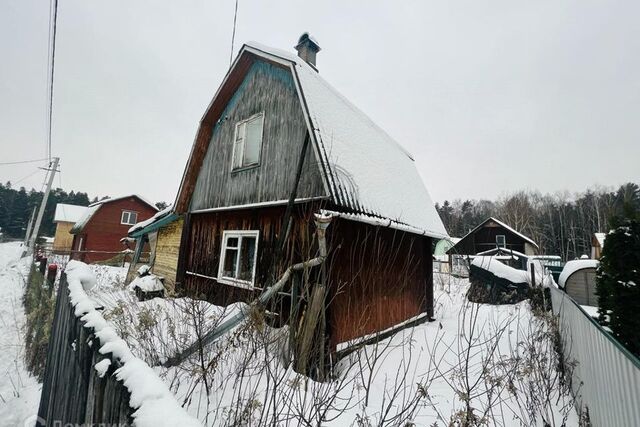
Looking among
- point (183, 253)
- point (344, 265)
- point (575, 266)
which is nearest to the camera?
point (344, 265)

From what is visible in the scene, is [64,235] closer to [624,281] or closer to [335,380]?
[335,380]

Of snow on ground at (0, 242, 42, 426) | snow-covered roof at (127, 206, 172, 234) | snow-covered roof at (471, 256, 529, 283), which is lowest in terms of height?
snow on ground at (0, 242, 42, 426)

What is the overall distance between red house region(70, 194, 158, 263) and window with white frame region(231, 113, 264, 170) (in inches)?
964

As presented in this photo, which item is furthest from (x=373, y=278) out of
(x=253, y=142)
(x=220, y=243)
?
(x=253, y=142)

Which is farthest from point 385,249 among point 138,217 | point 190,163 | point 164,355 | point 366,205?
point 138,217

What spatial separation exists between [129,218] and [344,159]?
100 ft

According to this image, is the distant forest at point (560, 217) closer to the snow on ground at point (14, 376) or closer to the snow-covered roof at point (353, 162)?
the snow-covered roof at point (353, 162)

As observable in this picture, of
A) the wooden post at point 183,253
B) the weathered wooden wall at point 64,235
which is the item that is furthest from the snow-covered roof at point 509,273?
the weathered wooden wall at point 64,235

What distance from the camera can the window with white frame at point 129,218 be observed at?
28.7 m

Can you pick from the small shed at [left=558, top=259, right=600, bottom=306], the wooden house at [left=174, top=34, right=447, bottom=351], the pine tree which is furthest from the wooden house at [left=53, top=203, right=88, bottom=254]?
the small shed at [left=558, top=259, right=600, bottom=306]

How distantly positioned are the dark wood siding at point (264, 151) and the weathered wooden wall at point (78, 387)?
3.85 m

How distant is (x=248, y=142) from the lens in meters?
7.69

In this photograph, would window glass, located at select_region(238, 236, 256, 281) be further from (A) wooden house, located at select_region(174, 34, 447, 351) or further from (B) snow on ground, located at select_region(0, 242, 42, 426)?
(B) snow on ground, located at select_region(0, 242, 42, 426)

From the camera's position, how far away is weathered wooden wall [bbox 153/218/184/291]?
31.4ft
